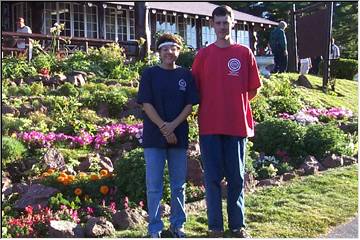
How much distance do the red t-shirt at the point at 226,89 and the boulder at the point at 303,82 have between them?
37.0 ft

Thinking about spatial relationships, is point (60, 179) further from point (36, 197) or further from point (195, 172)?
point (195, 172)

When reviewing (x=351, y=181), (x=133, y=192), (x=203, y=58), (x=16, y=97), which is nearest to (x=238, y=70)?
(x=203, y=58)

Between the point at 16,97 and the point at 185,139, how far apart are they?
6.11 metres

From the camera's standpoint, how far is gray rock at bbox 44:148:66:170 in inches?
293

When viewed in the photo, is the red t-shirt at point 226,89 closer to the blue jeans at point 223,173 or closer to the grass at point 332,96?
the blue jeans at point 223,173

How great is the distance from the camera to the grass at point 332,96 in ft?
47.1

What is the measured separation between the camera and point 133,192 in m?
6.28

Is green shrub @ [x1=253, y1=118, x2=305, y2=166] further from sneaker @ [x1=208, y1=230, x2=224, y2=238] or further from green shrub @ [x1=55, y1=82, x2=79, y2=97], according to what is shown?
green shrub @ [x1=55, y1=82, x2=79, y2=97]

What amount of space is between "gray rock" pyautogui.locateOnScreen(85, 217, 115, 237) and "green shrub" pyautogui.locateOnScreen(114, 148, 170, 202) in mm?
835

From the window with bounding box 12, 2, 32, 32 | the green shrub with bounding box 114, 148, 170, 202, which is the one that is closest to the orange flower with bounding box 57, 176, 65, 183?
the green shrub with bounding box 114, 148, 170, 202

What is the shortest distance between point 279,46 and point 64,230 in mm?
13357

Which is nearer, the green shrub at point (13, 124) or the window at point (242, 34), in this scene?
the green shrub at point (13, 124)

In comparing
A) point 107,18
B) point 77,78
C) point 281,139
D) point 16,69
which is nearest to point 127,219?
point 281,139

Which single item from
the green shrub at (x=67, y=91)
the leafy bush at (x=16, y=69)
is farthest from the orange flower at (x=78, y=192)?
the leafy bush at (x=16, y=69)
